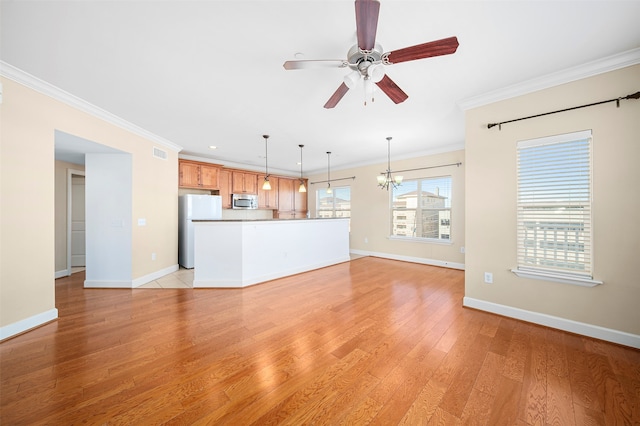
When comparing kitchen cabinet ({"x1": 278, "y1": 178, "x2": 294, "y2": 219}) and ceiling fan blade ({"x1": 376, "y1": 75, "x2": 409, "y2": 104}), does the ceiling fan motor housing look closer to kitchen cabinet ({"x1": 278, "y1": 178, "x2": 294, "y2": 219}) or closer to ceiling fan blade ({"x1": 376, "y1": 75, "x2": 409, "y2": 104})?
ceiling fan blade ({"x1": 376, "y1": 75, "x2": 409, "y2": 104})

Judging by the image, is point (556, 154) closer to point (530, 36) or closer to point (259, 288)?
point (530, 36)

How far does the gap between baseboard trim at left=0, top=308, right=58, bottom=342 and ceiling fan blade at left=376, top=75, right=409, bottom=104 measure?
4.31m

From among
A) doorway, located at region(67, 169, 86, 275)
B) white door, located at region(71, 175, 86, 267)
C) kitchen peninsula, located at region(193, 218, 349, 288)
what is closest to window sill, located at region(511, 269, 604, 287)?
kitchen peninsula, located at region(193, 218, 349, 288)

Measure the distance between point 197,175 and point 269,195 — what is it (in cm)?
224

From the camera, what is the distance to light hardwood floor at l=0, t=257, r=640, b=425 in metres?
1.46

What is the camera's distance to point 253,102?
301 cm

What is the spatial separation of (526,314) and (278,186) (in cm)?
656

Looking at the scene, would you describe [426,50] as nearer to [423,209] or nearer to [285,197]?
[423,209]

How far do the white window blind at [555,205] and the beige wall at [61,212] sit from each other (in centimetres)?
770

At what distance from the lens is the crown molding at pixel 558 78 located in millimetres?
2145

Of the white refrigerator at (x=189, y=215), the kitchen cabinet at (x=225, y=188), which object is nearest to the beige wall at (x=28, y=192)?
the white refrigerator at (x=189, y=215)

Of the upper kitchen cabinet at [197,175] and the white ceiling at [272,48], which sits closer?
the white ceiling at [272,48]

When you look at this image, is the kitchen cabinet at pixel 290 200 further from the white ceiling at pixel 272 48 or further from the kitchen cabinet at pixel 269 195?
the white ceiling at pixel 272 48

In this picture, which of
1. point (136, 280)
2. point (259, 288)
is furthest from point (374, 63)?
point (136, 280)
